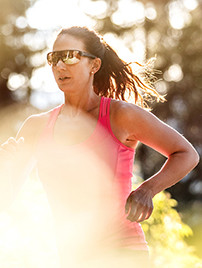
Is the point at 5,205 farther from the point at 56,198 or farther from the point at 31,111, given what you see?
the point at 31,111

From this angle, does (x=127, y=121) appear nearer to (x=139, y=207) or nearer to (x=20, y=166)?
(x=139, y=207)

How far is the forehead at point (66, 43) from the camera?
2.68 meters

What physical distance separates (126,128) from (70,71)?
488mm

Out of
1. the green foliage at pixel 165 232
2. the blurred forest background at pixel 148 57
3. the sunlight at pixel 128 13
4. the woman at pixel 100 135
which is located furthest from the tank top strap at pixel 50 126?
the sunlight at pixel 128 13

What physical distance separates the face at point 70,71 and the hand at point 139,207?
2.60ft

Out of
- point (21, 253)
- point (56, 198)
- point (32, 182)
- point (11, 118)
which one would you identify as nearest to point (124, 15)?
point (11, 118)

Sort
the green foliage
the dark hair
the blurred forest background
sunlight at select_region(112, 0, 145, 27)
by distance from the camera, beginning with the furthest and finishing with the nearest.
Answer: sunlight at select_region(112, 0, 145, 27) < the blurred forest background < the green foliage < the dark hair

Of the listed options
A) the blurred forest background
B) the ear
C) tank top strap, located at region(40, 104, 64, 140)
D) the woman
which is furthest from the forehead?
the blurred forest background

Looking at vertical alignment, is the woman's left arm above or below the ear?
below

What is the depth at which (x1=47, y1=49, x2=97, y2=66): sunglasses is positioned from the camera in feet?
8.61

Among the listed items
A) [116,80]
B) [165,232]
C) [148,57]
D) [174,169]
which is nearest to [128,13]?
[148,57]

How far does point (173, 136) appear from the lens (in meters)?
2.39

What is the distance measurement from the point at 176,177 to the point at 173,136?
21 cm

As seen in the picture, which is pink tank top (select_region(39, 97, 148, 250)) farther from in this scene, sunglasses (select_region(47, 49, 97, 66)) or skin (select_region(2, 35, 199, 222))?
sunglasses (select_region(47, 49, 97, 66))
